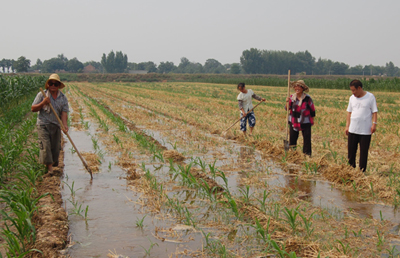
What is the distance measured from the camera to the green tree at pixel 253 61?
116312 mm

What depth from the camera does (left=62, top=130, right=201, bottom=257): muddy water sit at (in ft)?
12.9

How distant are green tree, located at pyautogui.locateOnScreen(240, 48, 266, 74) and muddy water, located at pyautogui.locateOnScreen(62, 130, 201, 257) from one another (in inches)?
4450

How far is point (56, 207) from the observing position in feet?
16.4

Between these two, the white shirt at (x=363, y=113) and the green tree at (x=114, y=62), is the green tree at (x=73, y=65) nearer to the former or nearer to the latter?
the green tree at (x=114, y=62)

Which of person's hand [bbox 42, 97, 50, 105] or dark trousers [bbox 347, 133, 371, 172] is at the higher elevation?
person's hand [bbox 42, 97, 50, 105]

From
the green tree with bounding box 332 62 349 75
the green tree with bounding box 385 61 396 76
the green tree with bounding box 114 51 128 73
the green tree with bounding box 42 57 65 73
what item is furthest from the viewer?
the green tree with bounding box 385 61 396 76

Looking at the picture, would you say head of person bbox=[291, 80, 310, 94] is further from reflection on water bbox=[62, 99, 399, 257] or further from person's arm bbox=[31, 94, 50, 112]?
person's arm bbox=[31, 94, 50, 112]

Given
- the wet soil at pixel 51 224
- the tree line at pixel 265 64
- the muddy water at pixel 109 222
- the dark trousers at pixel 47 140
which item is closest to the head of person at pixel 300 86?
the muddy water at pixel 109 222

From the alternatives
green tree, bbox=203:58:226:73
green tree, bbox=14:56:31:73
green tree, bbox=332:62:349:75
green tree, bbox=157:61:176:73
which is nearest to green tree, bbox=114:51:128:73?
green tree, bbox=157:61:176:73

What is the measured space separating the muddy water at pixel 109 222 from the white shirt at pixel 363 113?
3.78 metres

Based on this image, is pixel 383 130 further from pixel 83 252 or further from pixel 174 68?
pixel 174 68

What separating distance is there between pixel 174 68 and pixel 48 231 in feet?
525

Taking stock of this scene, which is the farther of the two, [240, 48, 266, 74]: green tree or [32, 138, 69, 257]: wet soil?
[240, 48, 266, 74]: green tree

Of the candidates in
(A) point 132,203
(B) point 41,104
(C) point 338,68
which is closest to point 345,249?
(A) point 132,203
